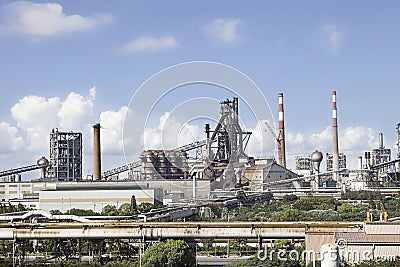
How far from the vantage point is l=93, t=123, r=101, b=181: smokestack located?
130 feet

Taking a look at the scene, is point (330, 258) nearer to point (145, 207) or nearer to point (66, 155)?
point (145, 207)

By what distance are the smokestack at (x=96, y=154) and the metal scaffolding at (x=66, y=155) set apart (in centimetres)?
572

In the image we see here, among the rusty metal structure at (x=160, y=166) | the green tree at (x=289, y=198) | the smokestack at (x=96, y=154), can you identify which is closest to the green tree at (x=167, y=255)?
the smokestack at (x=96, y=154)

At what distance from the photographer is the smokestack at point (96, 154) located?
39500 millimetres

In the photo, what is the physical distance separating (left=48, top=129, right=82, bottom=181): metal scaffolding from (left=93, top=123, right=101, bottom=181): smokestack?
5721 mm

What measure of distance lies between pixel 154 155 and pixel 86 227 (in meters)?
26.4

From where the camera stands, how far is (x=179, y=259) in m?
17.1

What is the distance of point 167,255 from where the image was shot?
55.3 feet

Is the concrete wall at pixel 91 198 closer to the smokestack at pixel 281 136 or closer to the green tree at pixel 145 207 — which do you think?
the green tree at pixel 145 207

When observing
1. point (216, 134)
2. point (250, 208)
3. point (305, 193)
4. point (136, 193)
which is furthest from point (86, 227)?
point (305, 193)

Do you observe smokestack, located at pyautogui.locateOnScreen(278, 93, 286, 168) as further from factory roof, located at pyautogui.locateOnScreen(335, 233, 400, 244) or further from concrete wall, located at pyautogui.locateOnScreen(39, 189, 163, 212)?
factory roof, located at pyautogui.locateOnScreen(335, 233, 400, 244)

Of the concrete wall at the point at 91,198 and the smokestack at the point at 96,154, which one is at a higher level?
the smokestack at the point at 96,154

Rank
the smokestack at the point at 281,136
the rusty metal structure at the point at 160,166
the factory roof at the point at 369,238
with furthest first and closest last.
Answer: the smokestack at the point at 281,136
the rusty metal structure at the point at 160,166
the factory roof at the point at 369,238

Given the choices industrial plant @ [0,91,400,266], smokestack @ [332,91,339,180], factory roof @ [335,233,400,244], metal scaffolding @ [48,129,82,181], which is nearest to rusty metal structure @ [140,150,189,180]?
industrial plant @ [0,91,400,266]
